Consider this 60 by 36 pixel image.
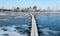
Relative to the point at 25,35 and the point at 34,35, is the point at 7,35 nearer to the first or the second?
the point at 25,35

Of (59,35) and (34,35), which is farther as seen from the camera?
(59,35)

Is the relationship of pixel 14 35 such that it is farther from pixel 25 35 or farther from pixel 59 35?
pixel 59 35

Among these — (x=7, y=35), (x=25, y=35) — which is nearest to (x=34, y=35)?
(x=25, y=35)

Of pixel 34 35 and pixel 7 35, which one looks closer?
pixel 34 35

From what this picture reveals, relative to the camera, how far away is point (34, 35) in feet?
16.3

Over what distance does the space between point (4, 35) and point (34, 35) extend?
4.03ft

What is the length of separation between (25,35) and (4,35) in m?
0.73

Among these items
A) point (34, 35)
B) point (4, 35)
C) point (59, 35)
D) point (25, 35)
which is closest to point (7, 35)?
point (4, 35)

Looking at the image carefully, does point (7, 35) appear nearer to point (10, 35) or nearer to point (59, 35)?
point (10, 35)

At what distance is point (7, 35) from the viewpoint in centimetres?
565

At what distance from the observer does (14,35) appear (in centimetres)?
551

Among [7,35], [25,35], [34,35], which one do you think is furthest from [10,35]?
[34,35]

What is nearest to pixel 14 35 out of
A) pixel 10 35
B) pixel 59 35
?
pixel 10 35

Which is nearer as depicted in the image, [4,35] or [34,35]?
[34,35]
